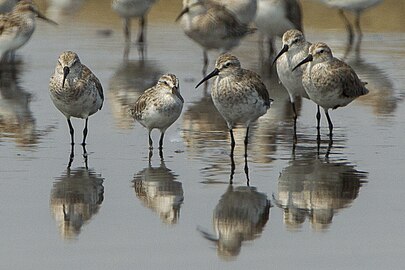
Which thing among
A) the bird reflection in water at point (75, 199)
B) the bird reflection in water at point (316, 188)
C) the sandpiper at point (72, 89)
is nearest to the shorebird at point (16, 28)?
the sandpiper at point (72, 89)

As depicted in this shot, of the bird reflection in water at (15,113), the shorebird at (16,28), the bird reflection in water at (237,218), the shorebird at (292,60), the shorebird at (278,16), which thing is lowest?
the bird reflection in water at (237,218)

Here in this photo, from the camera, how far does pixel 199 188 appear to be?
1141 centimetres

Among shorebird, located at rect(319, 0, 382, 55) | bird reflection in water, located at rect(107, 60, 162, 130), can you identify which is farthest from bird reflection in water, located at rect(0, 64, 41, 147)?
shorebird, located at rect(319, 0, 382, 55)

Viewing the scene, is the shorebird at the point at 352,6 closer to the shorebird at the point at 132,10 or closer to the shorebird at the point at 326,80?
the shorebird at the point at 132,10

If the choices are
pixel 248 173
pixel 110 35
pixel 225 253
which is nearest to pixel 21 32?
pixel 110 35

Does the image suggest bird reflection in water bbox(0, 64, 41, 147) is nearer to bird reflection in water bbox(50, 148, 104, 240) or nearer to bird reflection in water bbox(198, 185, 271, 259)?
bird reflection in water bbox(50, 148, 104, 240)

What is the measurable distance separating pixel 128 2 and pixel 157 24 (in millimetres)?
3113

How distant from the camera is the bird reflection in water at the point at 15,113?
14172 millimetres

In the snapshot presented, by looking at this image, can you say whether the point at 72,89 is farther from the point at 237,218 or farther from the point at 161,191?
the point at 237,218

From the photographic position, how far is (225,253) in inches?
362

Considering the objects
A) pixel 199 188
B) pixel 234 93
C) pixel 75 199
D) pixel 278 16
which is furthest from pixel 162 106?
pixel 278 16

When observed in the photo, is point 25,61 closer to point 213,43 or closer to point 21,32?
point 21,32

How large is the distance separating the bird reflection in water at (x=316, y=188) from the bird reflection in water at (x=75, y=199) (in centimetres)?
171

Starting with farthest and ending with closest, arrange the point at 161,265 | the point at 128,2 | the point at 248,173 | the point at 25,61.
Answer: the point at 128,2 < the point at 25,61 < the point at 248,173 < the point at 161,265
